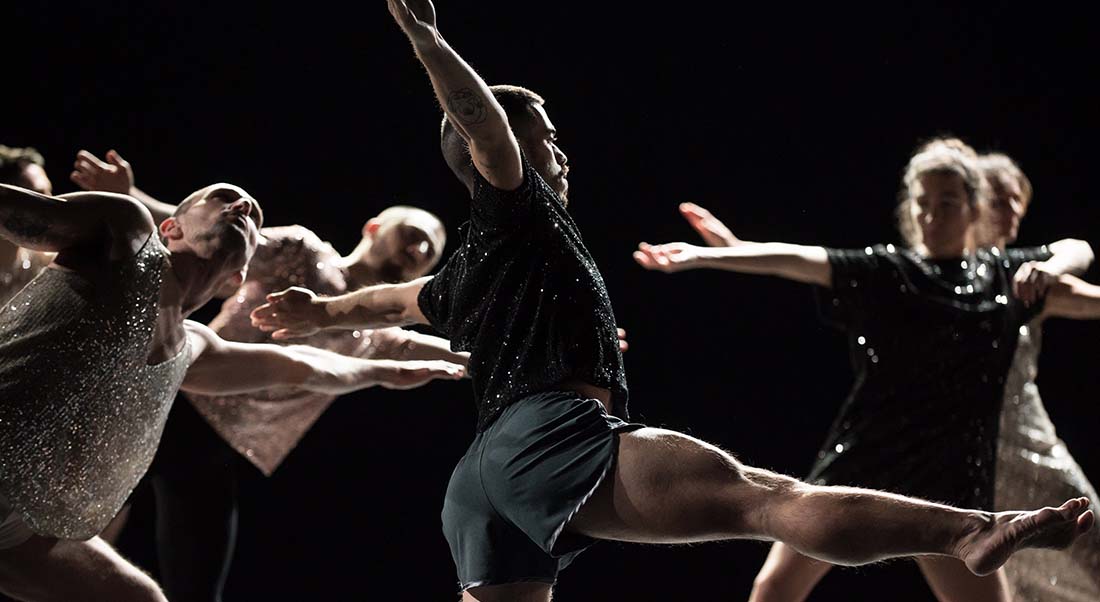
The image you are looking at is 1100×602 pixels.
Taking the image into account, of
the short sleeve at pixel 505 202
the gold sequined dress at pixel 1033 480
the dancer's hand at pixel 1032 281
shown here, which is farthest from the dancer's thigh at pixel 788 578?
the short sleeve at pixel 505 202

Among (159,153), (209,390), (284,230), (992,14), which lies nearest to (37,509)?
(209,390)

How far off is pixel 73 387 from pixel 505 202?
85 centimetres

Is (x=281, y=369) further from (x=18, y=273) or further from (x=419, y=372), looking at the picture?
(x=18, y=273)

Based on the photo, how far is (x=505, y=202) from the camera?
1686 mm

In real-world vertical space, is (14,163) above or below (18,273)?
above

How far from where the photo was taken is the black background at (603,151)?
13.7 feet

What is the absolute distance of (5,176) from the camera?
3.02 m

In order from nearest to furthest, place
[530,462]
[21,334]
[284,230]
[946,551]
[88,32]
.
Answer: [946,551] < [530,462] < [21,334] < [284,230] < [88,32]

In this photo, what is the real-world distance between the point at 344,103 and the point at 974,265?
2.36 meters

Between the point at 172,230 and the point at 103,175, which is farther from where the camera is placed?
the point at 103,175

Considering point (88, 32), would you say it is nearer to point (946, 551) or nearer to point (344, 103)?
point (344, 103)

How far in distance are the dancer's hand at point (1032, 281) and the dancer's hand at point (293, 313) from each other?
1.59m

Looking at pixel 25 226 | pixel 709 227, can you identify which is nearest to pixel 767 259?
pixel 709 227

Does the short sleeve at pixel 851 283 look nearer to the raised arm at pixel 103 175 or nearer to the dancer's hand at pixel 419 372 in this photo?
the dancer's hand at pixel 419 372
